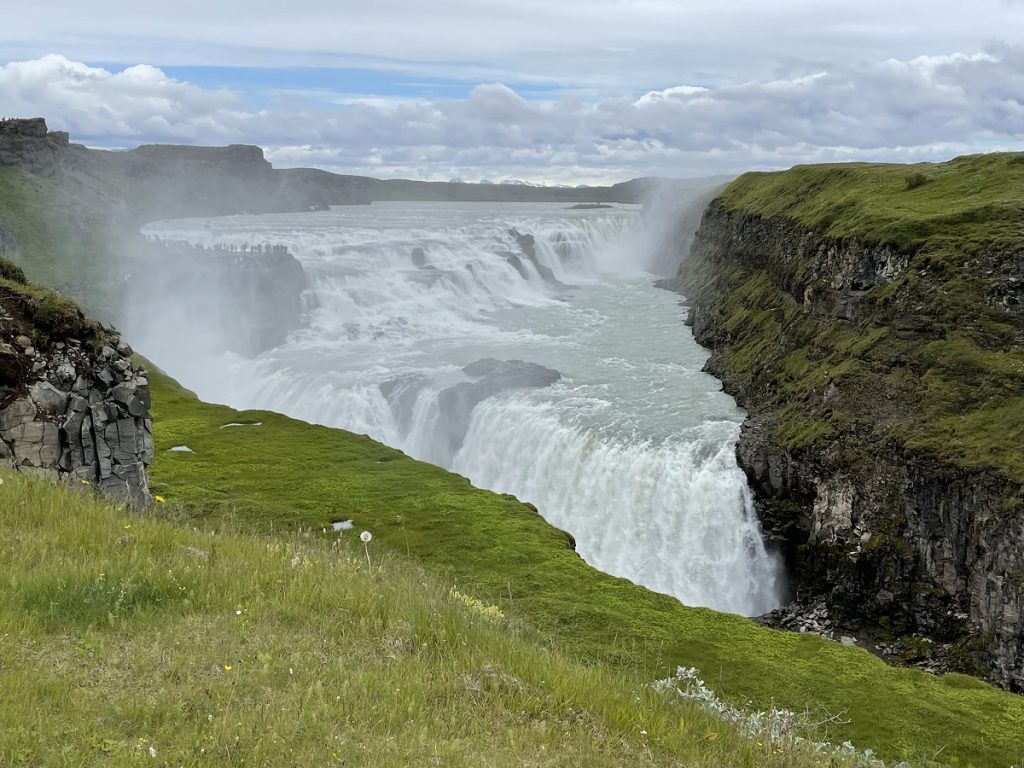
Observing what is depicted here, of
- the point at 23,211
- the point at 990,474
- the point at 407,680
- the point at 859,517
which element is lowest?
the point at 859,517

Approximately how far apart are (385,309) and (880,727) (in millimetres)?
61997

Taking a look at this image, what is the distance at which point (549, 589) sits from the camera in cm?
2272

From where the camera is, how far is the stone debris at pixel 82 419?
1784 cm

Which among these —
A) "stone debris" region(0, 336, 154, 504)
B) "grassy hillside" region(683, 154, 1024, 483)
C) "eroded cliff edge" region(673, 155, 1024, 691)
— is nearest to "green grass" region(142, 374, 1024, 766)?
"stone debris" region(0, 336, 154, 504)

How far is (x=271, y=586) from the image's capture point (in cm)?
909

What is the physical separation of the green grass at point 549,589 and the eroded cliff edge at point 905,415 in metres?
7.90

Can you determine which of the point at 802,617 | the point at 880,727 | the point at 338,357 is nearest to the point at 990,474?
the point at 802,617

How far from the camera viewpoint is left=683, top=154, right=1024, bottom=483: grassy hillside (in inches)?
1251

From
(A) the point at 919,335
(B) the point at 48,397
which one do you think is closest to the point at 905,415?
(A) the point at 919,335

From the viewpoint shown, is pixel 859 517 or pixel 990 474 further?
pixel 859 517

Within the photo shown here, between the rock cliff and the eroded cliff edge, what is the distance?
23.7 metres

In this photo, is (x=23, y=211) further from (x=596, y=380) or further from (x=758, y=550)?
(x=758, y=550)

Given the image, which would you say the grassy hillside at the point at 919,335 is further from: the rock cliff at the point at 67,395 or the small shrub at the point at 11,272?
the small shrub at the point at 11,272

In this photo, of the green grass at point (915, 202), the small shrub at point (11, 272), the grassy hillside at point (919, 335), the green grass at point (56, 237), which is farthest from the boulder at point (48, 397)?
the green grass at point (56, 237)
